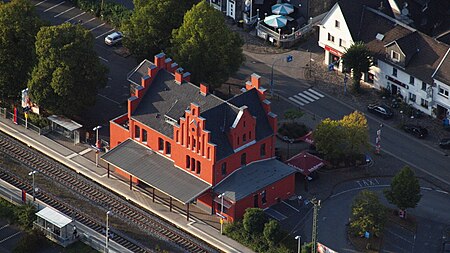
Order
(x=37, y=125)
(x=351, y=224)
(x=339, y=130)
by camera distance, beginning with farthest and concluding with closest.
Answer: (x=37, y=125)
(x=339, y=130)
(x=351, y=224)

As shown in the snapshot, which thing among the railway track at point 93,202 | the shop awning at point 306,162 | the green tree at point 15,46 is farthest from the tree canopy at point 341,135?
the green tree at point 15,46

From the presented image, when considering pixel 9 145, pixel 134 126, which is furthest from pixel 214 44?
pixel 9 145

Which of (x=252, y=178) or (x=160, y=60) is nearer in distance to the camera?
(x=252, y=178)

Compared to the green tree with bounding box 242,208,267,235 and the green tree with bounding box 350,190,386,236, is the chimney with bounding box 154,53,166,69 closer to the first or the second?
the green tree with bounding box 242,208,267,235

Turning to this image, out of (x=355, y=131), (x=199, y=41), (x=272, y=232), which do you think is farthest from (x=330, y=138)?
(x=199, y=41)

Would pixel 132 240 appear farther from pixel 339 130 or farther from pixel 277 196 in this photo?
pixel 339 130

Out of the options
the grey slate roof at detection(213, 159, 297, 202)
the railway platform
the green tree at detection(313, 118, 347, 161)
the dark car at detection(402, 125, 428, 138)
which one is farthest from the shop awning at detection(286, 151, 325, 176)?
the dark car at detection(402, 125, 428, 138)

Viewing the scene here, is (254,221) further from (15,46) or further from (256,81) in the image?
Result: (15,46)
